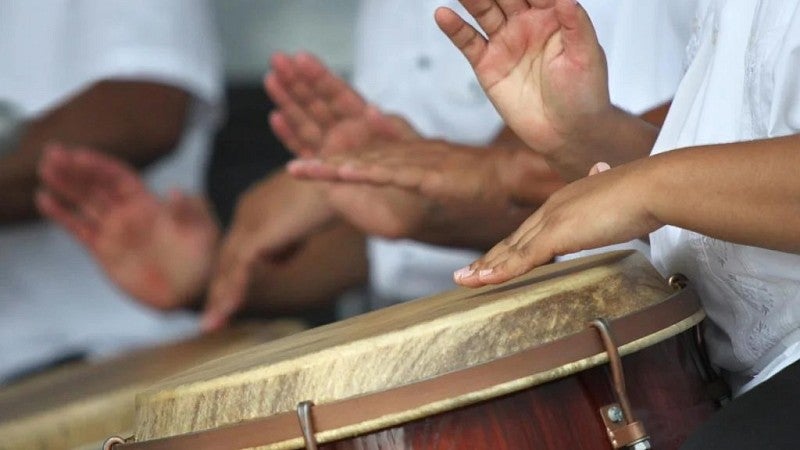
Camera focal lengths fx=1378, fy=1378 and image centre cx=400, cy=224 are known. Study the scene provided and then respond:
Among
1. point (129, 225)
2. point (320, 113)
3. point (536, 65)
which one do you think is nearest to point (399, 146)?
point (320, 113)

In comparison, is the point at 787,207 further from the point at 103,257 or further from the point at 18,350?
the point at 18,350

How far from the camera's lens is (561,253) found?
1094 millimetres

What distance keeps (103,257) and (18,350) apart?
0.28m

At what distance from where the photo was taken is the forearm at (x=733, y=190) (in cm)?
98

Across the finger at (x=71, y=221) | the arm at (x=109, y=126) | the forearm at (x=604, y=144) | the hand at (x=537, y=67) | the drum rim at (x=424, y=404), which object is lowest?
the drum rim at (x=424, y=404)

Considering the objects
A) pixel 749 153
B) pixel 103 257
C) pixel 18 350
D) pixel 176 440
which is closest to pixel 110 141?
pixel 103 257

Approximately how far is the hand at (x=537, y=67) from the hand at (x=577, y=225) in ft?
0.55

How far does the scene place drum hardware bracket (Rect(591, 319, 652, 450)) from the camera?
3.36 ft

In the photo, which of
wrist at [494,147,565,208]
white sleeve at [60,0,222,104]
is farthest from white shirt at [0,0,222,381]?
wrist at [494,147,565,208]

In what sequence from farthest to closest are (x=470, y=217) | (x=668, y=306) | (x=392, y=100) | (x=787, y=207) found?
1. (x=392, y=100)
2. (x=470, y=217)
3. (x=668, y=306)
4. (x=787, y=207)

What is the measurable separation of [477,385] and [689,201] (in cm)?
21

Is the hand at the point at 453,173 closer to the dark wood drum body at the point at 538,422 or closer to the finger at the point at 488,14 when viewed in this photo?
the finger at the point at 488,14

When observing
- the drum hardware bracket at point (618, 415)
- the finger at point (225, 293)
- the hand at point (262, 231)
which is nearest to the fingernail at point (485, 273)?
the drum hardware bracket at point (618, 415)

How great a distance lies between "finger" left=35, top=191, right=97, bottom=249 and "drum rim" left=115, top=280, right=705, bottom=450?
4.89ft
